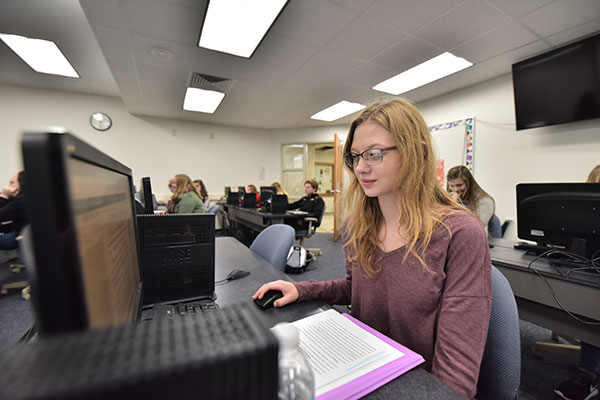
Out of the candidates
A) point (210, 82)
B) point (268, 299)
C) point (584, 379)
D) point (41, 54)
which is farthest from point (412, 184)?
point (41, 54)

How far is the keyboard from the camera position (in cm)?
88

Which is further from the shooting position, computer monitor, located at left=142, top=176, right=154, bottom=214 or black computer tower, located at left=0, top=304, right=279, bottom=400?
computer monitor, located at left=142, top=176, right=154, bottom=214

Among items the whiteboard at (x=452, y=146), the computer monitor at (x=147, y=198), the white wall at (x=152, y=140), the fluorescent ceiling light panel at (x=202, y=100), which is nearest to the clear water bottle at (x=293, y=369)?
the computer monitor at (x=147, y=198)

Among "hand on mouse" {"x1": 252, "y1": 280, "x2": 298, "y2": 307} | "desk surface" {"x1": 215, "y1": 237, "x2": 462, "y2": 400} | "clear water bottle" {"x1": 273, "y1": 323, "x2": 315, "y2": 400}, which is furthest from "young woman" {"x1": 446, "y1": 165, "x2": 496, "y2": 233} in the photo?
"clear water bottle" {"x1": 273, "y1": 323, "x2": 315, "y2": 400}

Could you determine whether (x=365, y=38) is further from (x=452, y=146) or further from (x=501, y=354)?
(x=501, y=354)

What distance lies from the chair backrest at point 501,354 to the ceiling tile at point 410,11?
2436 mm

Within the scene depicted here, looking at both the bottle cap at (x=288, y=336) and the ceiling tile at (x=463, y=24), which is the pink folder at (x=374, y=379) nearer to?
the bottle cap at (x=288, y=336)

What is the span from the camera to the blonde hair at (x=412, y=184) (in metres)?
0.82

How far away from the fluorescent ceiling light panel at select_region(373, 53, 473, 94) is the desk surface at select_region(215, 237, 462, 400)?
3315mm

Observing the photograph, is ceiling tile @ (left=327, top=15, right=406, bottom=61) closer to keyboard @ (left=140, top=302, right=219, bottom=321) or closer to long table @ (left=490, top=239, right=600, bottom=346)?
long table @ (left=490, top=239, right=600, bottom=346)

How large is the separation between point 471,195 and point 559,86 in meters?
1.93

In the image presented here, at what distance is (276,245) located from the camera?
5.35 ft

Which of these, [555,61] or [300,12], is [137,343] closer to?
[300,12]

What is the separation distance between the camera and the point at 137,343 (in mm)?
276
